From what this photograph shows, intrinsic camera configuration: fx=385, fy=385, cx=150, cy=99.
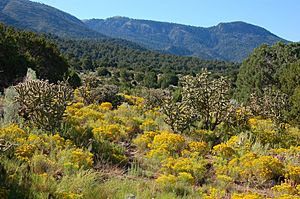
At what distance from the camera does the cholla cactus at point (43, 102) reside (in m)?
8.14

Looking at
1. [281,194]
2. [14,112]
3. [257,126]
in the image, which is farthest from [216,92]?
[14,112]

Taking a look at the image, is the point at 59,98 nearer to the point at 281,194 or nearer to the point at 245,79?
the point at 281,194

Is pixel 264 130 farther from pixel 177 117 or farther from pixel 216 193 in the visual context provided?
pixel 216 193

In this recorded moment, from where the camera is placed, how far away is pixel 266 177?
7594mm

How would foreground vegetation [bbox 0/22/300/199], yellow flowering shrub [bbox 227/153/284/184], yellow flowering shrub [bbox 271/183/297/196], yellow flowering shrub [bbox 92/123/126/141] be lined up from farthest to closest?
yellow flowering shrub [bbox 92/123/126/141] < yellow flowering shrub [bbox 227/153/284/184] < yellow flowering shrub [bbox 271/183/297/196] < foreground vegetation [bbox 0/22/300/199]

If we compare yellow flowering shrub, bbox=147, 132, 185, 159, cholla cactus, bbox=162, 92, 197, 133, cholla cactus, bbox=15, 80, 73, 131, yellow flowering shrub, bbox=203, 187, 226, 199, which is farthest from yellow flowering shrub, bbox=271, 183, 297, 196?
cholla cactus, bbox=15, 80, 73, 131

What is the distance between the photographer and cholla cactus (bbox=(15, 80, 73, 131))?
8141 millimetres

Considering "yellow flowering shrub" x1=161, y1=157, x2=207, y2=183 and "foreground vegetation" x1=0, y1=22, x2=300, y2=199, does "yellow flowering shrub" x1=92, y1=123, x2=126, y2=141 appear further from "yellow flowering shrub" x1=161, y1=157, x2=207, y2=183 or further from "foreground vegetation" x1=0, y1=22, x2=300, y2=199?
"yellow flowering shrub" x1=161, y1=157, x2=207, y2=183

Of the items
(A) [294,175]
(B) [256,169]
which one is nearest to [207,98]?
(B) [256,169]

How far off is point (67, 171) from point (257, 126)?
26.2 ft

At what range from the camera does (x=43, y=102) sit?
8141 millimetres

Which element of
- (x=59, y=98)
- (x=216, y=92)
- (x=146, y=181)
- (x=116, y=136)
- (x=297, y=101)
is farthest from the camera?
(x=297, y=101)

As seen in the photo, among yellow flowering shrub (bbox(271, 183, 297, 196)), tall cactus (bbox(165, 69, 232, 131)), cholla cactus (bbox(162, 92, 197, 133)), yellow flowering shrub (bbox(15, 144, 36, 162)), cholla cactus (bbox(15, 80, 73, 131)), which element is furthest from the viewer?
tall cactus (bbox(165, 69, 232, 131))

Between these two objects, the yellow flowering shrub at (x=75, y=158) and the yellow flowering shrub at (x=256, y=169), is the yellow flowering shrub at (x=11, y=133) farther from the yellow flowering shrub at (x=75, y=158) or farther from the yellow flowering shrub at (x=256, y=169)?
the yellow flowering shrub at (x=256, y=169)
